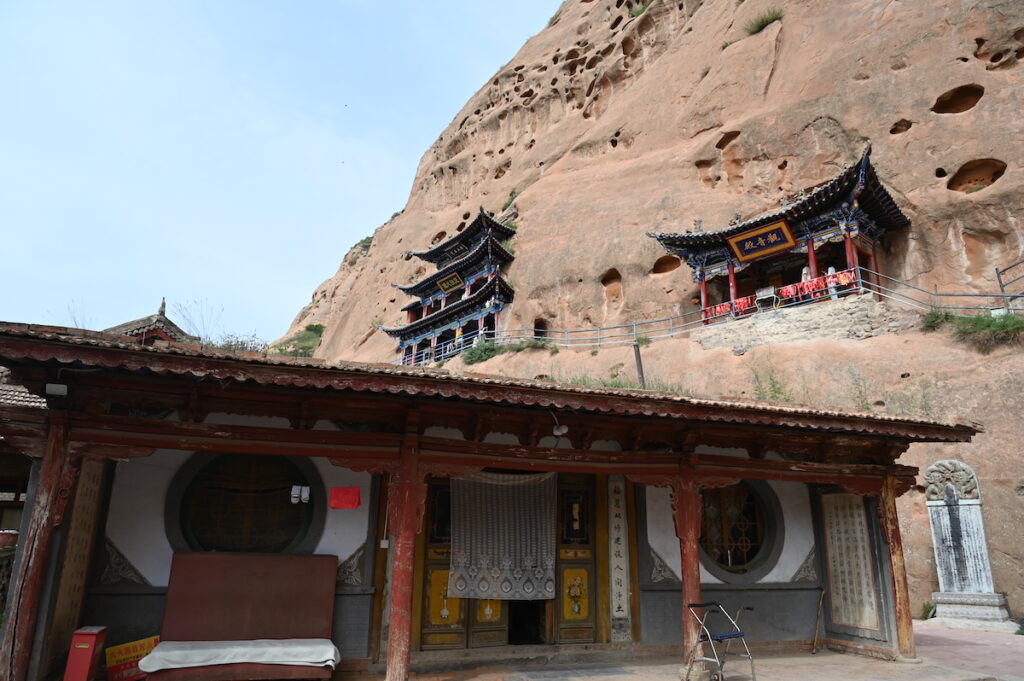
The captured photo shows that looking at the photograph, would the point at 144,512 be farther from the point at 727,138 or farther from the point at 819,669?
the point at 727,138

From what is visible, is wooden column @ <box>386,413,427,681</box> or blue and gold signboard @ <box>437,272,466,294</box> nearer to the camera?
wooden column @ <box>386,413,427,681</box>

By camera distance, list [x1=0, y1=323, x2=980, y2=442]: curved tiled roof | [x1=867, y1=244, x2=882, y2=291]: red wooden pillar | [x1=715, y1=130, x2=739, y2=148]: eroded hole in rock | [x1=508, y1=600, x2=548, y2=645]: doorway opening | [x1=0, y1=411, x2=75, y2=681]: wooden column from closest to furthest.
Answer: [x1=0, y1=323, x2=980, y2=442]: curved tiled roof < [x1=0, y1=411, x2=75, y2=681]: wooden column < [x1=508, y1=600, x2=548, y2=645]: doorway opening < [x1=867, y1=244, x2=882, y2=291]: red wooden pillar < [x1=715, y1=130, x2=739, y2=148]: eroded hole in rock

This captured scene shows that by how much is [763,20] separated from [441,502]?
27.5 meters

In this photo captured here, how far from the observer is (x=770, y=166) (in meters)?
23.1

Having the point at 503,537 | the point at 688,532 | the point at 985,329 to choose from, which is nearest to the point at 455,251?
the point at 985,329

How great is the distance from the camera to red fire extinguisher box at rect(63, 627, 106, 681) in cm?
523

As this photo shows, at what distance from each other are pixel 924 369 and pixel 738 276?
9.56 metres

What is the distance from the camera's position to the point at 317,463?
22.0ft

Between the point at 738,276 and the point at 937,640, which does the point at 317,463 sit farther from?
the point at 738,276

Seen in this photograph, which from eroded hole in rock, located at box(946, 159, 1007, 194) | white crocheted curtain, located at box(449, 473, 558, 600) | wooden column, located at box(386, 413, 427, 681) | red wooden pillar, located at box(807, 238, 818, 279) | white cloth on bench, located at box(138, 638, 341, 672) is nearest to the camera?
white cloth on bench, located at box(138, 638, 341, 672)

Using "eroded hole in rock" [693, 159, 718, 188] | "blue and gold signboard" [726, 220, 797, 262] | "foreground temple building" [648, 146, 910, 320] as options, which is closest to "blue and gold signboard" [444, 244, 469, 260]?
"eroded hole in rock" [693, 159, 718, 188]

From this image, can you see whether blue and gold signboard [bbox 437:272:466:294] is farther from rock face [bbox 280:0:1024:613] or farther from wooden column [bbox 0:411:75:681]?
wooden column [bbox 0:411:75:681]

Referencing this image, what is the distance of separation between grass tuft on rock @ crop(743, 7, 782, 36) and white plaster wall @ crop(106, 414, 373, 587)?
92.4ft

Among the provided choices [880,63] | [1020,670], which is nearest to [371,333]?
[880,63]
